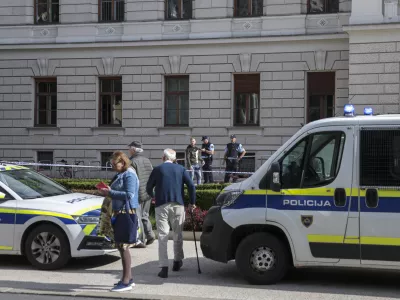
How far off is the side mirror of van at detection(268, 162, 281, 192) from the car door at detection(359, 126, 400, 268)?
1.03 meters

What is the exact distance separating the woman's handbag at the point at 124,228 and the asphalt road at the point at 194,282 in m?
0.67

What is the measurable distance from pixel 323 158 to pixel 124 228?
267 centimetres

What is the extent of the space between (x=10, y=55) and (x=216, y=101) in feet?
28.9

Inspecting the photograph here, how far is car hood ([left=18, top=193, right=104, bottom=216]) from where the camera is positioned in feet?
34.8

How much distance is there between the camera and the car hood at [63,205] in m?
10.6

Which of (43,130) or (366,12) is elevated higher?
(366,12)

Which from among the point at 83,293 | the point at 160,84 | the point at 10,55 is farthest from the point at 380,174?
the point at 10,55

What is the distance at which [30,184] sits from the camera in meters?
11.5

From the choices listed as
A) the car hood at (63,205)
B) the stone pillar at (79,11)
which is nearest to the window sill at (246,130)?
the stone pillar at (79,11)

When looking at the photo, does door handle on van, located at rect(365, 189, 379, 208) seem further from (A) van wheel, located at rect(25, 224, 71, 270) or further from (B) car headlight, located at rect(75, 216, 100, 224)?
(A) van wheel, located at rect(25, 224, 71, 270)

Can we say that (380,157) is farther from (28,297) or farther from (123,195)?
(28,297)

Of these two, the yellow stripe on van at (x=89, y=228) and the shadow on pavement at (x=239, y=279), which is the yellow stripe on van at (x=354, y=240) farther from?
the yellow stripe on van at (x=89, y=228)

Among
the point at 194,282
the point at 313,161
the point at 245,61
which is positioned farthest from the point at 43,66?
the point at 313,161

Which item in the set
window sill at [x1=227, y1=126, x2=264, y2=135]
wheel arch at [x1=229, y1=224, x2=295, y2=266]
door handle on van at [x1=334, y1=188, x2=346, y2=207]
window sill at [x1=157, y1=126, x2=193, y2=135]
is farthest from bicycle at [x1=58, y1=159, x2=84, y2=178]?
door handle on van at [x1=334, y1=188, x2=346, y2=207]
